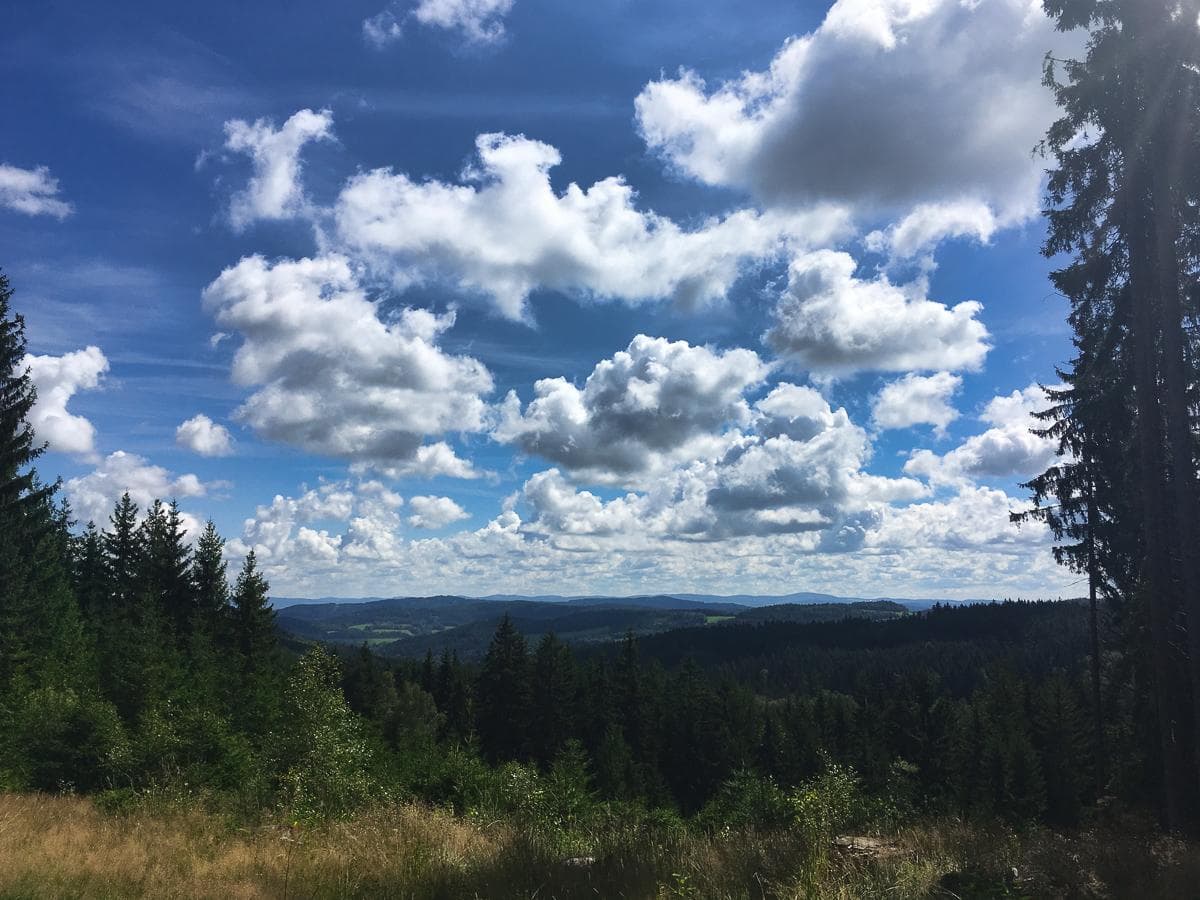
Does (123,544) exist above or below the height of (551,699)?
above

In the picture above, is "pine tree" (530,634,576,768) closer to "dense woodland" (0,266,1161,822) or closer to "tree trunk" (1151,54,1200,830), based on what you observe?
"dense woodland" (0,266,1161,822)

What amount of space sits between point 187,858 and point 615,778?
4851 cm

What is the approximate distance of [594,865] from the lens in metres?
7.00

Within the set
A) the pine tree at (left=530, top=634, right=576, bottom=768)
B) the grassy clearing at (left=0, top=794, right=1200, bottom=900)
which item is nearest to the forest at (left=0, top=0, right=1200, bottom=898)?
the grassy clearing at (left=0, top=794, right=1200, bottom=900)

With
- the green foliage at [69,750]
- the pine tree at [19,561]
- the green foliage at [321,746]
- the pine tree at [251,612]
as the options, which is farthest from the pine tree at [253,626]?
the green foliage at [69,750]

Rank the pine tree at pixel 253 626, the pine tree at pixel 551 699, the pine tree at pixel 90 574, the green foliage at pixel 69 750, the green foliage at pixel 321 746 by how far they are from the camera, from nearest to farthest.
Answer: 1. the green foliage at pixel 321 746
2. the green foliage at pixel 69 750
3. the pine tree at pixel 253 626
4. the pine tree at pixel 90 574
5. the pine tree at pixel 551 699

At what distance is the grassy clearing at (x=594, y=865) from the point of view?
6211 mm

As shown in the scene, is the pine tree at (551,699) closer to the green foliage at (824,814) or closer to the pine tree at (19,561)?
the pine tree at (19,561)

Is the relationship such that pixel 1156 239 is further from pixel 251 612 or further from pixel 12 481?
pixel 251 612

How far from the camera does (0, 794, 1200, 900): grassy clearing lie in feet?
20.4

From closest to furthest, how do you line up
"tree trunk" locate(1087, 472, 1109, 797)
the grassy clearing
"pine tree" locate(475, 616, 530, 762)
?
the grassy clearing
"tree trunk" locate(1087, 472, 1109, 797)
"pine tree" locate(475, 616, 530, 762)

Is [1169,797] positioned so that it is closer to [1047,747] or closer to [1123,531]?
[1123,531]

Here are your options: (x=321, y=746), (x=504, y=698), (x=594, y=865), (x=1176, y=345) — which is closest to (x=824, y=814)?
(x=594, y=865)

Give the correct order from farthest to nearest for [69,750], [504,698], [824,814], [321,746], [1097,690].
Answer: [504,698], [1097,690], [321,746], [69,750], [824,814]
